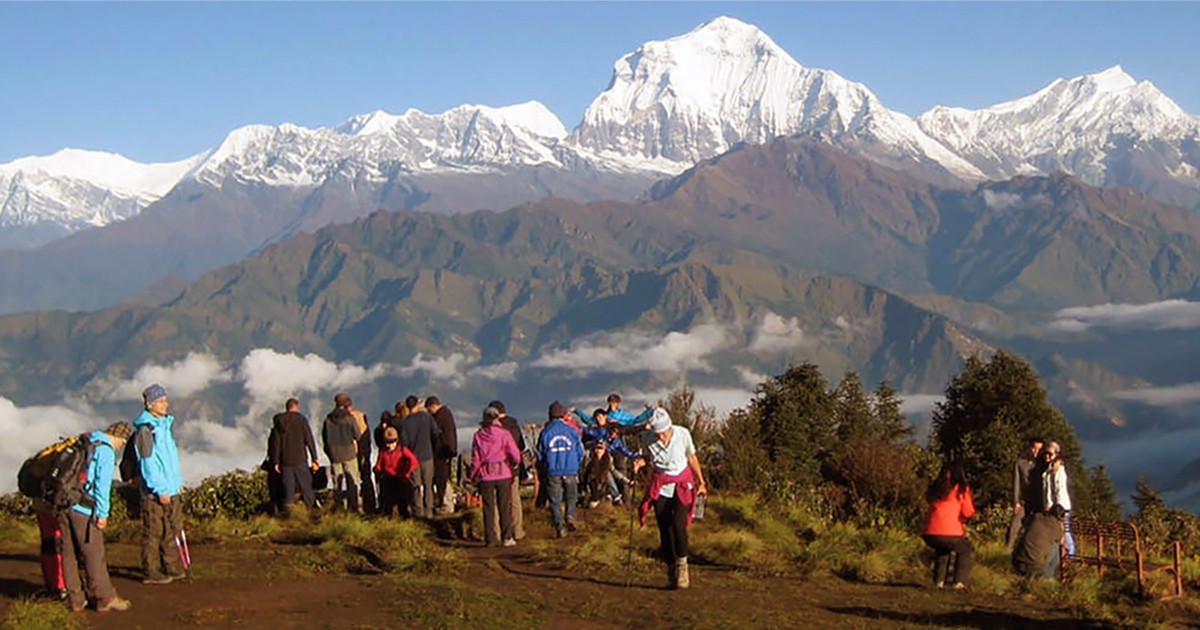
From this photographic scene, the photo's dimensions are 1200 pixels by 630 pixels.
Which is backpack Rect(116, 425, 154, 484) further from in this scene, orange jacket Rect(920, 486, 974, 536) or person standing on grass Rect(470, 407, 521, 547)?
orange jacket Rect(920, 486, 974, 536)

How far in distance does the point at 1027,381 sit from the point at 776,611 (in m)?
55.0

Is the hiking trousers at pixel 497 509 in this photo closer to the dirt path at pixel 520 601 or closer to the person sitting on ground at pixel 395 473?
the dirt path at pixel 520 601

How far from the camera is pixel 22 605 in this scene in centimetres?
1358

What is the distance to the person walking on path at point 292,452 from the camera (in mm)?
22234

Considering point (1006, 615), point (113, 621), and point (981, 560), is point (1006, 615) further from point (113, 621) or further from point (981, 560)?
point (113, 621)

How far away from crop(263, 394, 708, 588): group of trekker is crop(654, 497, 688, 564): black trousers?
930 millimetres

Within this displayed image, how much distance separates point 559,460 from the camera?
66.7ft

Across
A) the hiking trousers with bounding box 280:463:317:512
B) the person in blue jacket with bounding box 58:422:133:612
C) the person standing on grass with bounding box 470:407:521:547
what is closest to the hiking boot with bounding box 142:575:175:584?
the person in blue jacket with bounding box 58:422:133:612

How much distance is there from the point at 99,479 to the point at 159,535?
1.98m

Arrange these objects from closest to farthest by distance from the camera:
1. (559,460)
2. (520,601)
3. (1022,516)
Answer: (520,601), (1022,516), (559,460)

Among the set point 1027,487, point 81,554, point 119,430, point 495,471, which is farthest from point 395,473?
point 1027,487

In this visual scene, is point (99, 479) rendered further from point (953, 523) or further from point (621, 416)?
point (621, 416)

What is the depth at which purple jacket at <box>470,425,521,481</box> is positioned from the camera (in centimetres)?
1916

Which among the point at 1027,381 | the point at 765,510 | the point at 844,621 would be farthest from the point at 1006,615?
the point at 1027,381
